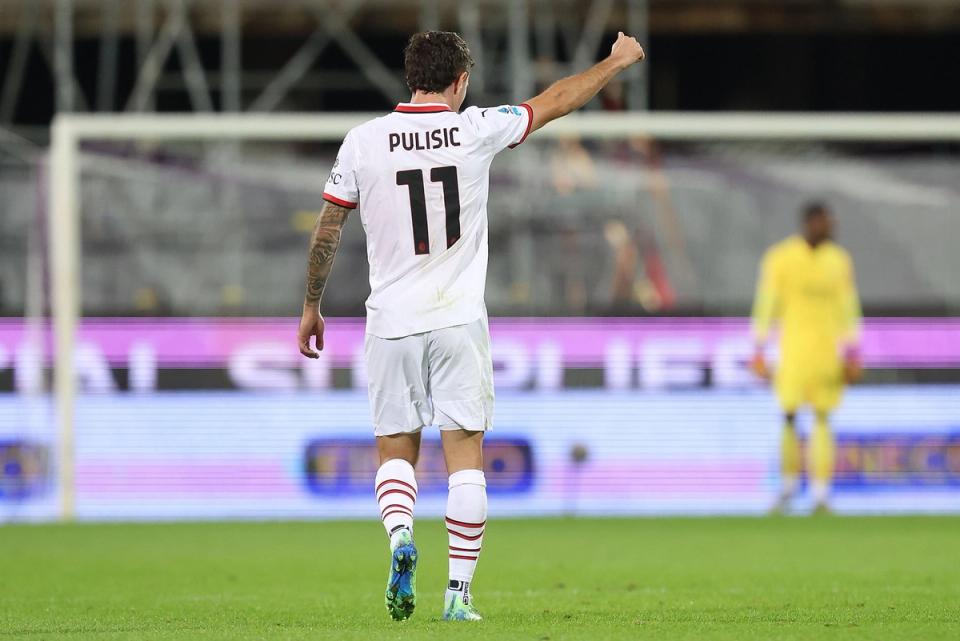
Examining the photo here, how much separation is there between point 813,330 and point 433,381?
27.2 feet

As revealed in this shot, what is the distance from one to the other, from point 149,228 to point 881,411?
5856 mm

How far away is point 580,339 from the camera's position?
48.2 ft

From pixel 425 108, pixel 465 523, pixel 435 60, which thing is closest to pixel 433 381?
pixel 465 523

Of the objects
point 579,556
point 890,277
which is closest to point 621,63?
point 579,556

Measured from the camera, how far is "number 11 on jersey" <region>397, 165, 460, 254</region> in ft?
21.3

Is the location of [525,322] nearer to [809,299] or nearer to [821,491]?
[809,299]

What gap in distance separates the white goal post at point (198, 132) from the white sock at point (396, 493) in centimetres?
779

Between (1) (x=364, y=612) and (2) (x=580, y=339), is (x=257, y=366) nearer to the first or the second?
(2) (x=580, y=339)

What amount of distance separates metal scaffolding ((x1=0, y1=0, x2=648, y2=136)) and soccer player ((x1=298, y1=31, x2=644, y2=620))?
12.6 metres

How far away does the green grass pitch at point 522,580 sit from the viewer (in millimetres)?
6402

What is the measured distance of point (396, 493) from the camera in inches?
254

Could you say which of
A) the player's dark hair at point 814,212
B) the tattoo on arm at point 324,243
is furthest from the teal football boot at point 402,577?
the player's dark hair at point 814,212

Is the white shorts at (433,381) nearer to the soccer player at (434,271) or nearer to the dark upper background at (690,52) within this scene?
the soccer player at (434,271)

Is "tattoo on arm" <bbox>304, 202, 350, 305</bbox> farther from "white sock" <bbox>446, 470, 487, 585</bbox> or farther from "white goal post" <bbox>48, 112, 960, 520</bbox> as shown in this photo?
"white goal post" <bbox>48, 112, 960, 520</bbox>
